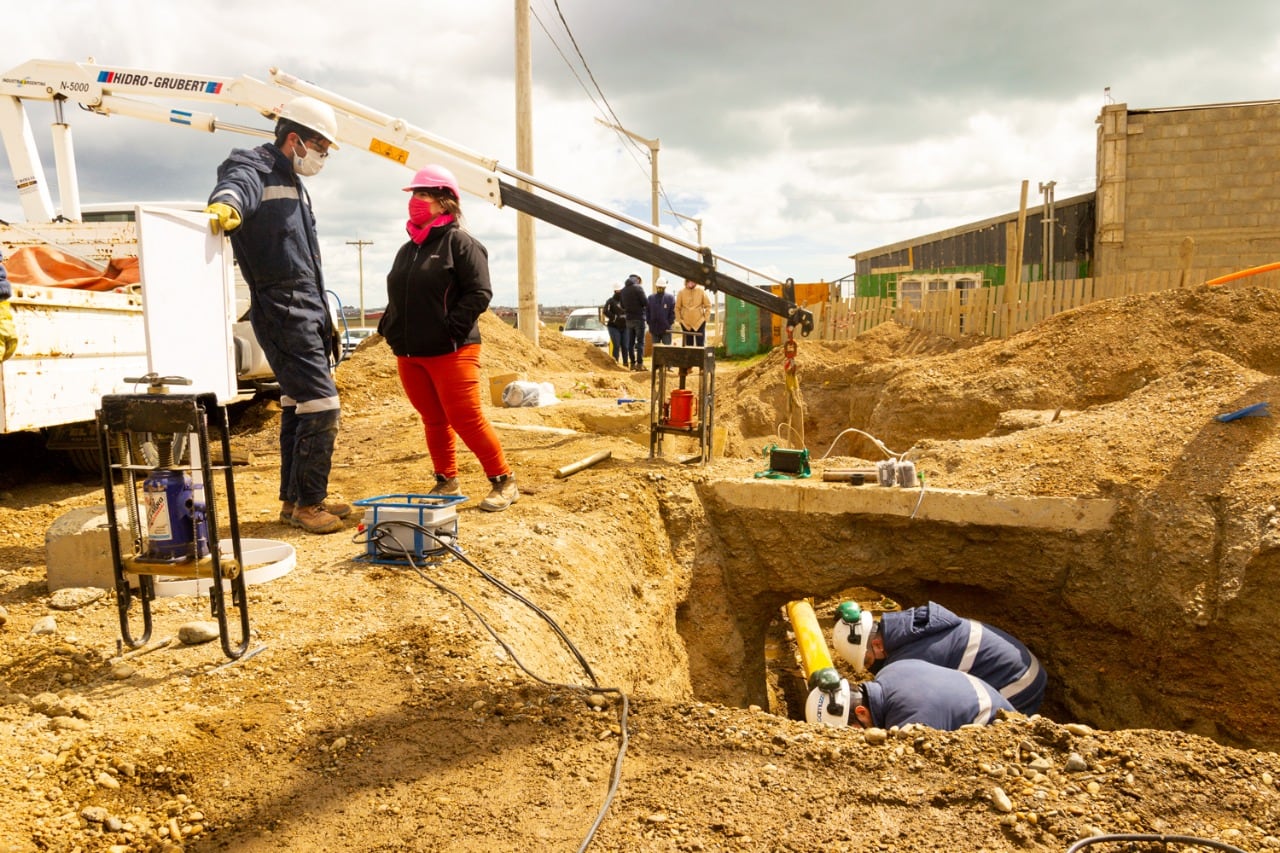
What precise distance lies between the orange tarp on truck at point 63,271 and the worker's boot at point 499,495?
3.38 meters

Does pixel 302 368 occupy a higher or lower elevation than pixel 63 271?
lower

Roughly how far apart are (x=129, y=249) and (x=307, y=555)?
372 centimetres

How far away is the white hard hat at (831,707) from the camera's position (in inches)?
171

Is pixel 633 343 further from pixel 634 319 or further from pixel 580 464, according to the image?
pixel 580 464

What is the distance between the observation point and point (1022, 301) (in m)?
11.9

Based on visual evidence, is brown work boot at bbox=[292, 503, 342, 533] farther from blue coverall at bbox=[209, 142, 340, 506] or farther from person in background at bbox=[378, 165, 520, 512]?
person in background at bbox=[378, 165, 520, 512]

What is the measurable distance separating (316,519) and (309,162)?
187cm

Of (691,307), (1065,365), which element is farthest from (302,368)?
(691,307)

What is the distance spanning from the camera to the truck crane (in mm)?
5271

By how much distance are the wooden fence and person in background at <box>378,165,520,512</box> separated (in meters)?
9.49

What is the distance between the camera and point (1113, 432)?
18.8 ft

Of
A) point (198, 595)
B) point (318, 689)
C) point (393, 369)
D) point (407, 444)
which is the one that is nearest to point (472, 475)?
point (407, 444)

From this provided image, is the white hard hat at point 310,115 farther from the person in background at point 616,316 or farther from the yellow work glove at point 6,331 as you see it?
the person in background at point 616,316

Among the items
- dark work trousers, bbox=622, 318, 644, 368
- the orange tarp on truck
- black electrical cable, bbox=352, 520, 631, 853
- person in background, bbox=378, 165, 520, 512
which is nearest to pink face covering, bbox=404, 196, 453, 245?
person in background, bbox=378, 165, 520, 512
